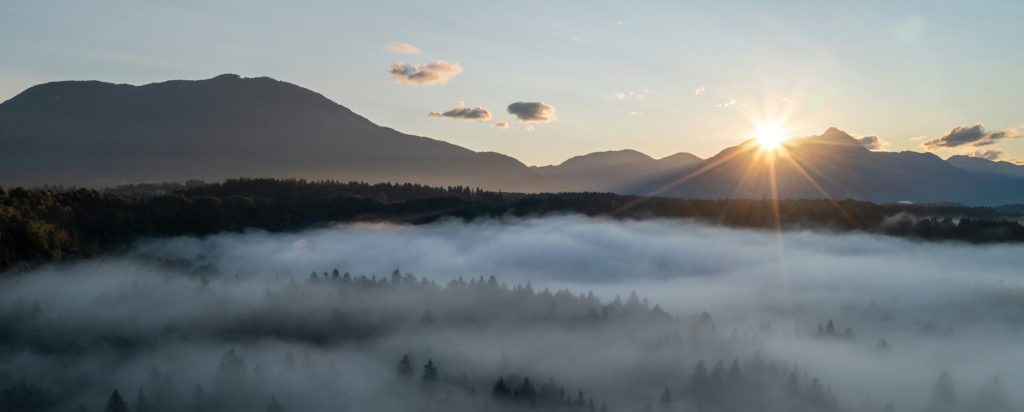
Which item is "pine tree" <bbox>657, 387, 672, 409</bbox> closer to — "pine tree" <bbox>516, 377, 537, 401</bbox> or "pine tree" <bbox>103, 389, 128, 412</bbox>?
"pine tree" <bbox>516, 377, 537, 401</bbox>

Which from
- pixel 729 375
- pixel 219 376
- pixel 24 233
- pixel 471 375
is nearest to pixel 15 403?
pixel 219 376

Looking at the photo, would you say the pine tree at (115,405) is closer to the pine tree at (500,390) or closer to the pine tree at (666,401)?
the pine tree at (500,390)

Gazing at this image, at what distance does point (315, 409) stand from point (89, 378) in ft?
160

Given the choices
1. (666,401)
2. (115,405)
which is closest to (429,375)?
(666,401)

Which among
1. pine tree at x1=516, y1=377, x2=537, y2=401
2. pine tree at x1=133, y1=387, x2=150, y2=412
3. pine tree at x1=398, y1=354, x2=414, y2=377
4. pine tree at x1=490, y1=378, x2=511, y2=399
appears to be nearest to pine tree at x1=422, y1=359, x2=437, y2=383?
pine tree at x1=398, y1=354, x2=414, y2=377

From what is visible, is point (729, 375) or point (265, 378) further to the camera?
point (729, 375)

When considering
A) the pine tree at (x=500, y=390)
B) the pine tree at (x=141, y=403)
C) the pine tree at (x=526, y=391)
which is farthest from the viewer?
the pine tree at (x=526, y=391)

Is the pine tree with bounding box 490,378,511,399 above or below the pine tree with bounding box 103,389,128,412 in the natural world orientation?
below

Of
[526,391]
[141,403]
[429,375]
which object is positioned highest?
[141,403]

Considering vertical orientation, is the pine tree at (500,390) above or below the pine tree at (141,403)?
below

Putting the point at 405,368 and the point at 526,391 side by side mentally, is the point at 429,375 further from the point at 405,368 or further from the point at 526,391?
the point at 526,391

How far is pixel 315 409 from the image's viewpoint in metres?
164

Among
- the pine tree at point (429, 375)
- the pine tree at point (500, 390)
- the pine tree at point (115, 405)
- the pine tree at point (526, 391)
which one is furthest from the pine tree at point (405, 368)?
the pine tree at point (115, 405)

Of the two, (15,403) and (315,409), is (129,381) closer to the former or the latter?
(15,403)
